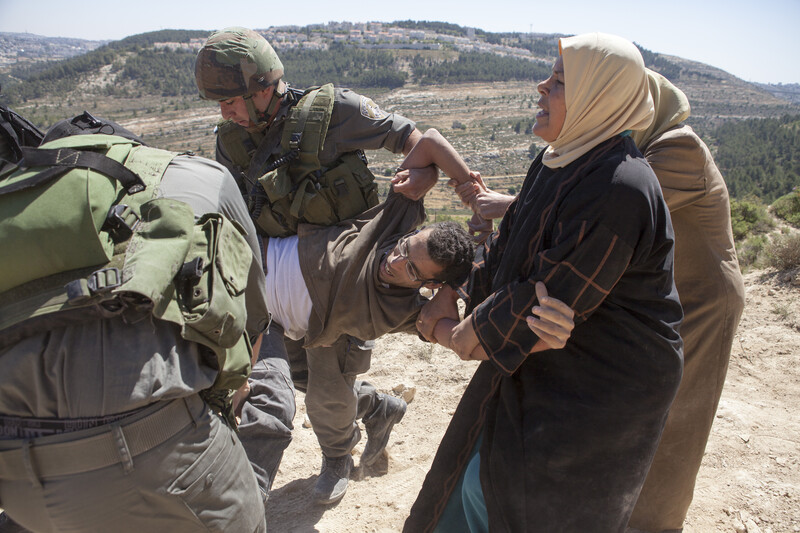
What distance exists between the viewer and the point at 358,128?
10.2 feet

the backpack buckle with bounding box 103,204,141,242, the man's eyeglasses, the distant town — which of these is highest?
the distant town

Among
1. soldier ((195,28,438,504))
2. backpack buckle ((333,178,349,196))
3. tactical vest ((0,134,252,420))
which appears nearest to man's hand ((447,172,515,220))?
soldier ((195,28,438,504))

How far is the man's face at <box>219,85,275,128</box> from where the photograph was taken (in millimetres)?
3002

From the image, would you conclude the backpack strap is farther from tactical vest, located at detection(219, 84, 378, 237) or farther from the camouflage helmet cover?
the camouflage helmet cover

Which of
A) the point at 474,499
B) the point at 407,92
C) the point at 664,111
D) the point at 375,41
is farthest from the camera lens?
the point at 375,41

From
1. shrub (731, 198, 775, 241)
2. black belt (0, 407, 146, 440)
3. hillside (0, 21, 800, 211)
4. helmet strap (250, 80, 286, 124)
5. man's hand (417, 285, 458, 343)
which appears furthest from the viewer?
hillside (0, 21, 800, 211)

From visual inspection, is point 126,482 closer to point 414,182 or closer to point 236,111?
point 414,182

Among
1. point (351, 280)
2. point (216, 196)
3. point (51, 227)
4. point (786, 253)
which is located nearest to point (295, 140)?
point (351, 280)

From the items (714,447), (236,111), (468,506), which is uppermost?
(236,111)

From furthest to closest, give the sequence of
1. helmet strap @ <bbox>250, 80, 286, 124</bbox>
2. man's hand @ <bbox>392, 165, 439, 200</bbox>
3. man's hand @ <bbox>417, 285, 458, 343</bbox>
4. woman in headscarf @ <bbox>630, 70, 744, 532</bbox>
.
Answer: helmet strap @ <bbox>250, 80, 286, 124</bbox> → man's hand @ <bbox>392, 165, 439, 200</bbox> → man's hand @ <bbox>417, 285, 458, 343</bbox> → woman in headscarf @ <bbox>630, 70, 744, 532</bbox>

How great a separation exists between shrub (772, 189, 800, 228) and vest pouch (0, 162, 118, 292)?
28.4 ft

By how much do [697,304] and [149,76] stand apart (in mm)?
99373

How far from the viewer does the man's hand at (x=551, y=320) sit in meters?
1.65

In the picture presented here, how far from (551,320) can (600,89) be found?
738 millimetres
